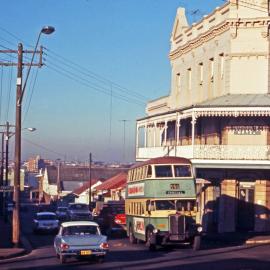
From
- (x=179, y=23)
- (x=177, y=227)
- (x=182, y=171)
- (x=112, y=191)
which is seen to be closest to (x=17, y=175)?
(x=182, y=171)

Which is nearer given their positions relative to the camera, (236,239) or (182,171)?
(182,171)

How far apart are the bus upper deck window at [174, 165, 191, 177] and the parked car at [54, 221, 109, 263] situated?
24.3 ft

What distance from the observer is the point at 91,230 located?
1067 inches

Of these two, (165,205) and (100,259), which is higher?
(165,205)

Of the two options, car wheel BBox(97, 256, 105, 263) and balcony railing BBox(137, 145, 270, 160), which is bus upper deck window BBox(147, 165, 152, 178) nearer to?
car wheel BBox(97, 256, 105, 263)

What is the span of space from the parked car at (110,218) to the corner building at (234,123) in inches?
205

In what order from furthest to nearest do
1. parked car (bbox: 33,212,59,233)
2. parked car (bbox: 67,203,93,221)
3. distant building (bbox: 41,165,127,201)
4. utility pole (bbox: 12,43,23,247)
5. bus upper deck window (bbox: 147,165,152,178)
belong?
1. distant building (bbox: 41,165,127,201)
2. parked car (bbox: 67,203,93,221)
3. parked car (bbox: 33,212,59,233)
4. utility pole (bbox: 12,43,23,247)
5. bus upper deck window (bbox: 147,165,152,178)

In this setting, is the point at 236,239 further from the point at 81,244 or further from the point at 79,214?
the point at 79,214

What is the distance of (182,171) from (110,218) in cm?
1445

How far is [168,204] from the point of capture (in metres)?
32.8

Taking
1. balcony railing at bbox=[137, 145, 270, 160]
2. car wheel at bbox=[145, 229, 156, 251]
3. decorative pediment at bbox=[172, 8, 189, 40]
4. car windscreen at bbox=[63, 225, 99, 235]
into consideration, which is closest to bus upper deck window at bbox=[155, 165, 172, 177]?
car wheel at bbox=[145, 229, 156, 251]

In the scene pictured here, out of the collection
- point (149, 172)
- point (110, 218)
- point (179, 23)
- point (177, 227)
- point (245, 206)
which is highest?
point (179, 23)

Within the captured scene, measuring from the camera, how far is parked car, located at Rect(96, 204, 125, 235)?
45312mm

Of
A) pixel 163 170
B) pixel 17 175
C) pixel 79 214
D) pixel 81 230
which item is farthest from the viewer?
pixel 79 214
